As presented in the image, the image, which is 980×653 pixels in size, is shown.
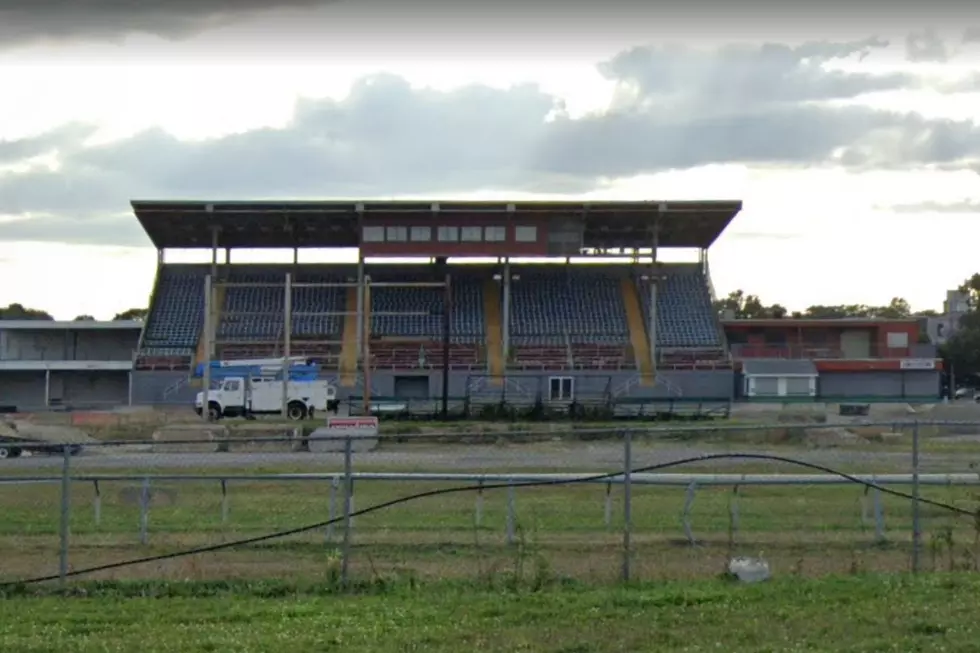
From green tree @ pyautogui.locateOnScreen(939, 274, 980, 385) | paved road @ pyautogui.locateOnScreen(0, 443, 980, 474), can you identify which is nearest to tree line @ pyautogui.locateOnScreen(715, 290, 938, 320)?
green tree @ pyautogui.locateOnScreen(939, 274, 980, 385)

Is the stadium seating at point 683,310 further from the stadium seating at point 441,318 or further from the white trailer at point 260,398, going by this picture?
the white trailer at point 260,398

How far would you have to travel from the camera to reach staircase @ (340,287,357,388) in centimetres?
6588

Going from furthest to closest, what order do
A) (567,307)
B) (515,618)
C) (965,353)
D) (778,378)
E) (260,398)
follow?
(965,353)
(567,307)
(778,378)
(260,398)
(515,618)

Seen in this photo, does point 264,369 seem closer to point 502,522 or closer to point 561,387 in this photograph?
point 561,387

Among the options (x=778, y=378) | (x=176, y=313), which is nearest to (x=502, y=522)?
(x=778, y=378)

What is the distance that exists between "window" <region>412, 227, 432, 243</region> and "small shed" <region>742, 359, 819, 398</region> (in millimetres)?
18674

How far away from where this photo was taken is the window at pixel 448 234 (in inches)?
2773

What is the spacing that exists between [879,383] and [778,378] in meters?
6.84

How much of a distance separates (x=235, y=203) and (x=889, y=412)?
3503 centimetres

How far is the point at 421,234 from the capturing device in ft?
232

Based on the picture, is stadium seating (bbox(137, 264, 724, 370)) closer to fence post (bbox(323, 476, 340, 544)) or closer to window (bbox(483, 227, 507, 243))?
window (bbox(483, 227, 507, 243))

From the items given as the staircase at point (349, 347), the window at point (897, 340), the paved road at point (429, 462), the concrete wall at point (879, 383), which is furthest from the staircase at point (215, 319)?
the window at point (897, 340)

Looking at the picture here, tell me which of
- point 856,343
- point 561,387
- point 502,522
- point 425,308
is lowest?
point 502,522

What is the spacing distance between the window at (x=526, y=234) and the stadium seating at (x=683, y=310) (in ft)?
24.8
